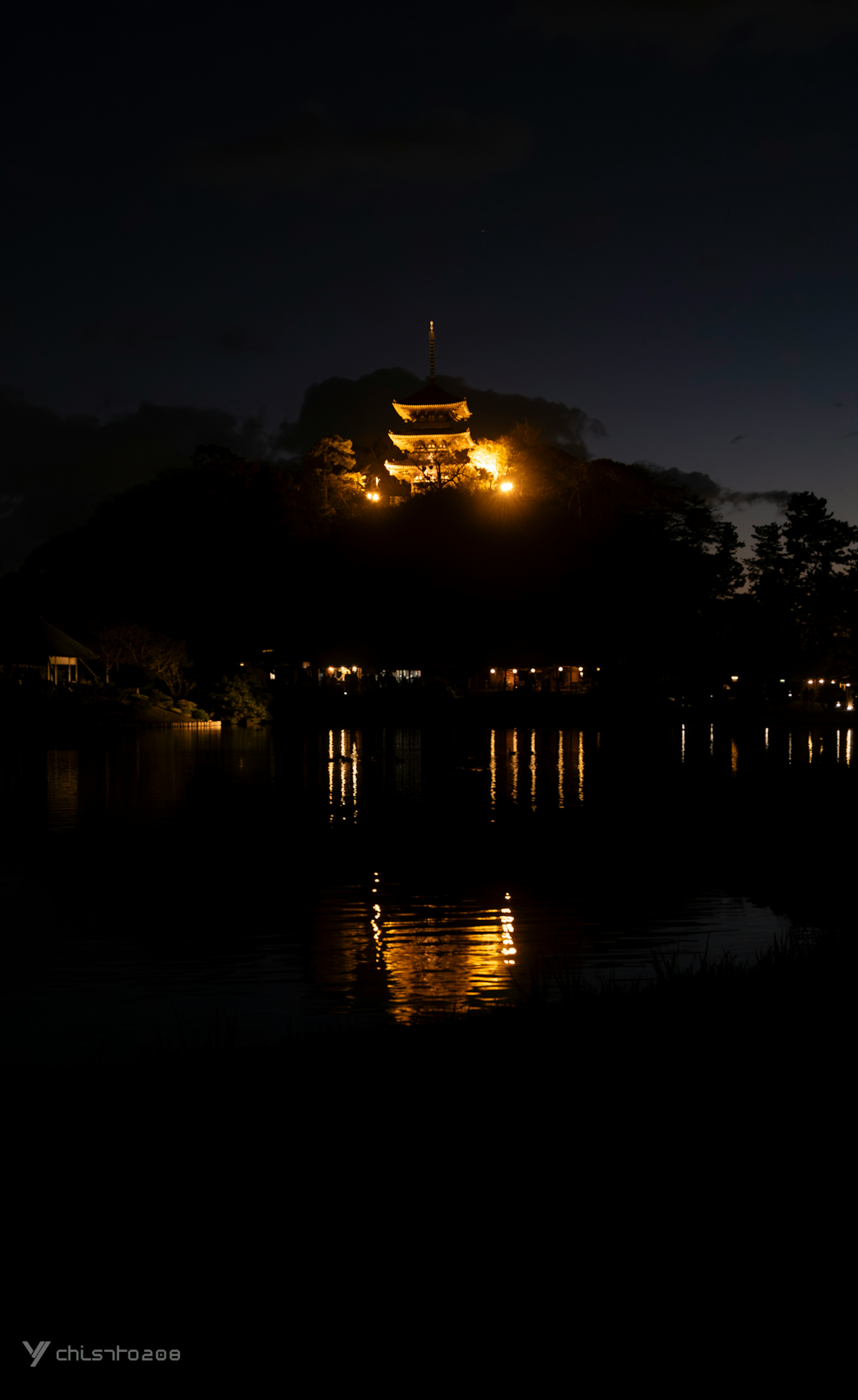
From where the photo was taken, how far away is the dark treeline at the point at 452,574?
57750 millimetres

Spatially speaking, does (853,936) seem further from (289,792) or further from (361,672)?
(361,672)

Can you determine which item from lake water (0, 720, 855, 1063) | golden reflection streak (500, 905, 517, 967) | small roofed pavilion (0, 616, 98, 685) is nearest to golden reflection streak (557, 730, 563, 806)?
lake water (0, 720, 855, 1063)

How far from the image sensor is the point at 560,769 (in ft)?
89.8

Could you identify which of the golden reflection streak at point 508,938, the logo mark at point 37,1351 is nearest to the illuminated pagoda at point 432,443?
the golden reflection streak at point 508,938

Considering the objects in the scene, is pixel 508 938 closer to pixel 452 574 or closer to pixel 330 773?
pixel 330 773

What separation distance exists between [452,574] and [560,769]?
35.3 meters

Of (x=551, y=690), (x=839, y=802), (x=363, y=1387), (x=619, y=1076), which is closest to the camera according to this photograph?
(x=363, y=1387)

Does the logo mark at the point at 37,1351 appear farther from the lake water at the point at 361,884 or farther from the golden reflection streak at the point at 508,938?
the golden reflection streak at the point at 508,938

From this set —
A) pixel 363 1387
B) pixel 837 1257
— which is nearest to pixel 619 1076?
pixel 837 1257

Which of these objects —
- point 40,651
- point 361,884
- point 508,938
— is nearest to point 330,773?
point 361,884

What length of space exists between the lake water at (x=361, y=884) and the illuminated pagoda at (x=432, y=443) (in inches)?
1951

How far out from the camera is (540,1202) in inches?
140

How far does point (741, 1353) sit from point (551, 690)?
57.1 m

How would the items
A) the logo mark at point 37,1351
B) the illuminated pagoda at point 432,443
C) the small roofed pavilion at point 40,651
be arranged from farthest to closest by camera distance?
the illuminated pagoda at point 432,443, the small roofed pavilion at point 40,651, the logo mark at point 37,1351
